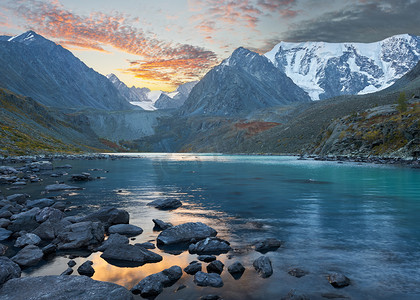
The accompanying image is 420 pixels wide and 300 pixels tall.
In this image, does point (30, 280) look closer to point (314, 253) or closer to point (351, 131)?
point (314, 253)

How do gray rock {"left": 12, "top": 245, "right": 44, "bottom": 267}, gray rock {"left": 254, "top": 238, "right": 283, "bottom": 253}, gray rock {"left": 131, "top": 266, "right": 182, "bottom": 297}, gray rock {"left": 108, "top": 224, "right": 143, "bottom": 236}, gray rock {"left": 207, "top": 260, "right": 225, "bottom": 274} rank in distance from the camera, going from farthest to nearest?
1. gray rock {"left": 108, "top": 224, "right": 143, "bottom": 236}
2. gray rock {"left": 254, "top": 238, "right": 283, "bottom": 253}
3. gray rock {"left": 12, "top": 245, "right": 44, "bottom": 267}
4. gray rock {"left": 207, "top": 260, "right": 225, "bottom": 274}
5. gray rock {"left": 131, "top": 266, "right": 182, "bottom": 297}

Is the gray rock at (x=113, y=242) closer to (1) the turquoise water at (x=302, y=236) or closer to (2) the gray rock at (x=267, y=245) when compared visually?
(1) the turquoise water at (x=302, y=236)

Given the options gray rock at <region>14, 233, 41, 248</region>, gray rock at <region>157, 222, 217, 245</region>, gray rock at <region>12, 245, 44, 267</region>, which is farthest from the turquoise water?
gray rock at <region>14, 233, 41, 248</region>

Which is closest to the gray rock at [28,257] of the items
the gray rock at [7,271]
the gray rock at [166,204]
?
the gray rock at [7,271]

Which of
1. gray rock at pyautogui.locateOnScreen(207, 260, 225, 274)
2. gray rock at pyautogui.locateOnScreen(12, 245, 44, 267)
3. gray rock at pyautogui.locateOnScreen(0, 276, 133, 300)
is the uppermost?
gray rock at pyautogui.locateOnScreen(0, 276, 133, 300)

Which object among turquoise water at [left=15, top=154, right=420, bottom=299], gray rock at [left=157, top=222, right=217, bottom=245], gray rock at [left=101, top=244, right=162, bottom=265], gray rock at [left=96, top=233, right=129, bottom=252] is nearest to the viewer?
turquoise water at [left=15, top=154, right=420, bottom=299]

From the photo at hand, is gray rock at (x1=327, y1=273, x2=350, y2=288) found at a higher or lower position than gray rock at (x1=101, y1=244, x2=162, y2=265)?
higher

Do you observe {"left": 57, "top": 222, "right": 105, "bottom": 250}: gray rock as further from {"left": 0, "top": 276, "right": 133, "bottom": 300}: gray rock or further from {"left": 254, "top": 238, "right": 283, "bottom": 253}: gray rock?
{"left": 254, "top": 238, "right": 283, "bottom": 253}: gray rock

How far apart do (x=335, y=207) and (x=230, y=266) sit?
18082mm

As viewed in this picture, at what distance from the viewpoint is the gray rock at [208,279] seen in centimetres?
1110

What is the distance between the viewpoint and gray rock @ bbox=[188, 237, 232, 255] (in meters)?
14.8

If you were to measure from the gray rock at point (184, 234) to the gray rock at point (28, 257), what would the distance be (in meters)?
5.68

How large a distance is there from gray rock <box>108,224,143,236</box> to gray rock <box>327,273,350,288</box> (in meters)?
11.3

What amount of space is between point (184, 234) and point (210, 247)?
2356 millimetres
